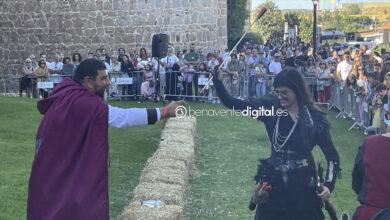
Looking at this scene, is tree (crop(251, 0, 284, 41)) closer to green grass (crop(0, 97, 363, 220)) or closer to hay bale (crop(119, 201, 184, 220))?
green grass (crop(0, 97, 363, 220))

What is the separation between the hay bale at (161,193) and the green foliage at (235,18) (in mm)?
30275

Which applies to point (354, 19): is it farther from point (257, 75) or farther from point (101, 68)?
point (101, 68)

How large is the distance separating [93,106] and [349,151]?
8.53m

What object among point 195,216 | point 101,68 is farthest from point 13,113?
point 101,68

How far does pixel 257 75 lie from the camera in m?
19.2

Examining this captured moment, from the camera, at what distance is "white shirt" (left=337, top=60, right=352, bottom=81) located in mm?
18861

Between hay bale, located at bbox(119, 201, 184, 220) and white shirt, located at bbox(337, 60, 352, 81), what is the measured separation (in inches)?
473

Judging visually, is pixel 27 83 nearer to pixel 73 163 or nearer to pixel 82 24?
pixel 82 24

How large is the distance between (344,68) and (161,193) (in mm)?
11856

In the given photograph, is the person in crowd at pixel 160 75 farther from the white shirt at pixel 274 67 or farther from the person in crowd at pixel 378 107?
the person in crowd at pixel 378 107

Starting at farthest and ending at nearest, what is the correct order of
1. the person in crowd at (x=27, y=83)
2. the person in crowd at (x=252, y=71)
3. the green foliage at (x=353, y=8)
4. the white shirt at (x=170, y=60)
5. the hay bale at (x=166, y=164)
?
the green foliage at (x=353, y=8) < the white shirt at (x=170, y=60) < the person in crowd at (x=27, y=83) < the person in crowd at (x=252, y=71) < the hay bale at (x=166, y=164)

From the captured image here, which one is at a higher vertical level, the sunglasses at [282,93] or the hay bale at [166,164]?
the sunglasses at [282,93]

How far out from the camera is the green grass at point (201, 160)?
9.09m

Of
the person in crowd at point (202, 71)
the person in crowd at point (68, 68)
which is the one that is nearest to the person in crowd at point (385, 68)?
the person in crowd at point (202, 71)
